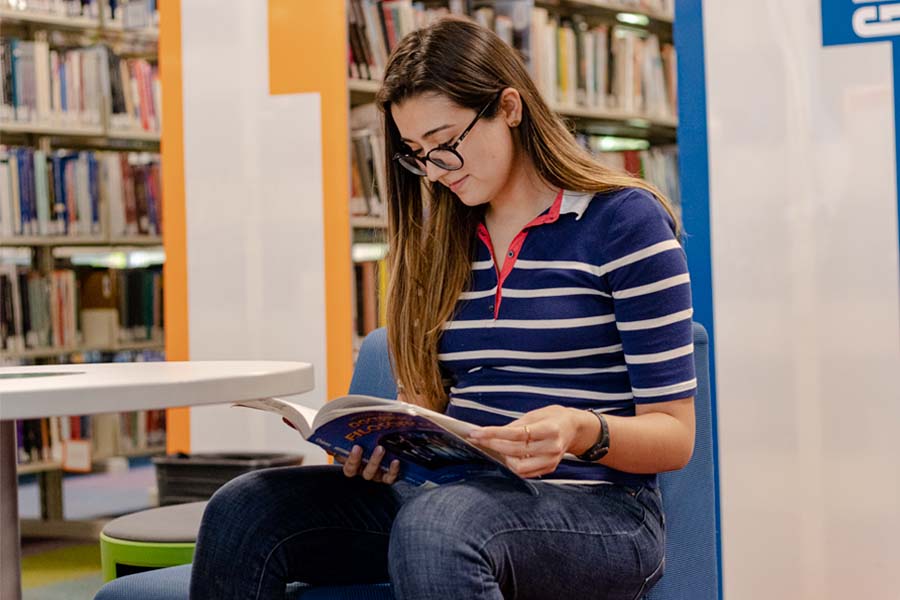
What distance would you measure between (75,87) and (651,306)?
345 cm

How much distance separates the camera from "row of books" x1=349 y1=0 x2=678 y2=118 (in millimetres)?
3531

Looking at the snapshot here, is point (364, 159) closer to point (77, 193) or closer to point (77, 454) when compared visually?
point (77, 193)

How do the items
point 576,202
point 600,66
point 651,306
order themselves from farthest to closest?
1. point 600,66
2. point 576,202
3. point 651,306

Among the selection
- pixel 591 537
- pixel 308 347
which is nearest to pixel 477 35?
pixel 591 537

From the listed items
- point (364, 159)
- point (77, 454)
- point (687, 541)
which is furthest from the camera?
point (77, 454)

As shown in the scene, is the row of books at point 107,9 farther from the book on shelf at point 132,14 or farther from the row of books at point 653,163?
the row of books at point 653,163

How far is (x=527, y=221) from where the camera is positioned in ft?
4.93

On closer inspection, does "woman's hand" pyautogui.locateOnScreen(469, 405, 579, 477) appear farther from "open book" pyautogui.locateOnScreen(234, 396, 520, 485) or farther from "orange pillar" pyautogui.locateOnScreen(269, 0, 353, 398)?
"orange pillar" pyautogui.locateOnScreen(269, 0, 353, 398)

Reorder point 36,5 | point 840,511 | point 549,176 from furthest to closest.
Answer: point 36,5
point 840,511
point 549,176

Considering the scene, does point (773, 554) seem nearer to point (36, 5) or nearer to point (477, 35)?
point (477, 35)

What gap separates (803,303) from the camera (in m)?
2.28

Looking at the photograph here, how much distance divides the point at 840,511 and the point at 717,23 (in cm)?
103

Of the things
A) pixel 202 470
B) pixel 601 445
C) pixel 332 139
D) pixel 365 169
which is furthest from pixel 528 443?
pixel 365 169

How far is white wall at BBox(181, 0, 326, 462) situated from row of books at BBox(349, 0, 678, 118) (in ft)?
1.00
